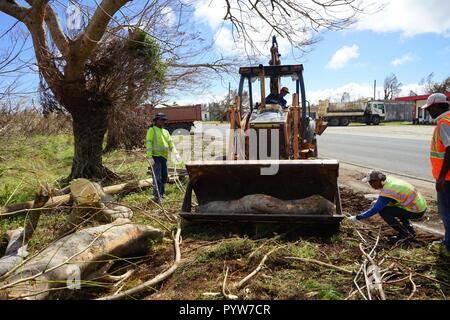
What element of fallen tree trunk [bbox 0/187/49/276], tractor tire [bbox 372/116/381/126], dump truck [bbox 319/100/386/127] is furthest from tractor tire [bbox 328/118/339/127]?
fallen tree trunk [bbox 0/187/49/276]

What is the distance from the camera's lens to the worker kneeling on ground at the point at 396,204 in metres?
4.81

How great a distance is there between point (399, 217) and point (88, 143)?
7494 millimetres

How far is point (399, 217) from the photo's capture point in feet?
16.3

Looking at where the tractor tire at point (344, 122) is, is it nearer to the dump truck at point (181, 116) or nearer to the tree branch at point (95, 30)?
the dump truck at point (181, 116)

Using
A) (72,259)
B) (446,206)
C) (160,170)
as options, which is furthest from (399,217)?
(160,170)

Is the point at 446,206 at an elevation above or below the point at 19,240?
above

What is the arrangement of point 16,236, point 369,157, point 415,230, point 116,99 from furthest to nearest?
point 369,157 → point 116,99 → point 415,230 → point 16,236

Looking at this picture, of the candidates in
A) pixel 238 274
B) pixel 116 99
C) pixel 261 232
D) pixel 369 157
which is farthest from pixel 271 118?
pixel 369 157

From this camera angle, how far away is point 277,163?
17.4ft

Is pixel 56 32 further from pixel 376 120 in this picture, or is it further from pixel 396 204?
pixel 376 120

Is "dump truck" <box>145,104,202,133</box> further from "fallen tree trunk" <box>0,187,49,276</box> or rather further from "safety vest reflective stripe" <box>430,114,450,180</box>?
"safety vest reflective stripe" <box>430,114,450,180</box>

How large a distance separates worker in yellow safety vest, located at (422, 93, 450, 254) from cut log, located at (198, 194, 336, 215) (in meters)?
1.28
